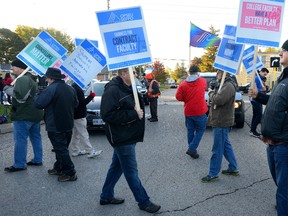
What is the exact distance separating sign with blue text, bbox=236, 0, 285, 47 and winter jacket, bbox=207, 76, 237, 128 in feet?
3.63

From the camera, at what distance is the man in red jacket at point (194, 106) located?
6691mm

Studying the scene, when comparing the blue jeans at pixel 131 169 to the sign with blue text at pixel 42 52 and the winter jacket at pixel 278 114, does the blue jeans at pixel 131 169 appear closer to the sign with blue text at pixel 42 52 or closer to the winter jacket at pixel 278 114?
the winter jacket at pixel 278 114

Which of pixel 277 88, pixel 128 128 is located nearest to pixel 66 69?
pixel 128 128

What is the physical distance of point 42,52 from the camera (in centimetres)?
621

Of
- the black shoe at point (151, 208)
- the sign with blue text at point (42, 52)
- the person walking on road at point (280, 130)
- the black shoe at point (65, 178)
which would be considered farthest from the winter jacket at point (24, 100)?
the person walking on road at point (280, 130)

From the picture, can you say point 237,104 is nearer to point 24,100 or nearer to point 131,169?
point 24,100

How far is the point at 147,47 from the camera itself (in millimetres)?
4047

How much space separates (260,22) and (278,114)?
1.55m

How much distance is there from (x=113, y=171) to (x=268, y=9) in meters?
2.98

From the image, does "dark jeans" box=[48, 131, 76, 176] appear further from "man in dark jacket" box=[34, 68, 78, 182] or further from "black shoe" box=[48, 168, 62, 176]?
"black shoe" box=[48, 168, 62, 176]

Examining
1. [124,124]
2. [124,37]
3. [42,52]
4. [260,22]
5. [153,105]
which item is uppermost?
[260,22]

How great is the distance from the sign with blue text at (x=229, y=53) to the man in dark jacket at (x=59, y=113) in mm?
2574

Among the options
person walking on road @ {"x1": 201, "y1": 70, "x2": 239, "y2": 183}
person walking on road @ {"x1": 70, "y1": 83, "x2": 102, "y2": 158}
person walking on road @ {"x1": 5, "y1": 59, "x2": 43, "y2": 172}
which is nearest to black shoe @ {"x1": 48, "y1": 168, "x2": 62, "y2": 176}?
person walking on road @ {"x1": 5, "y1": 59, "x2": 43, "y2": 172}

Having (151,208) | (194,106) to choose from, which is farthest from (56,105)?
(194,106)
